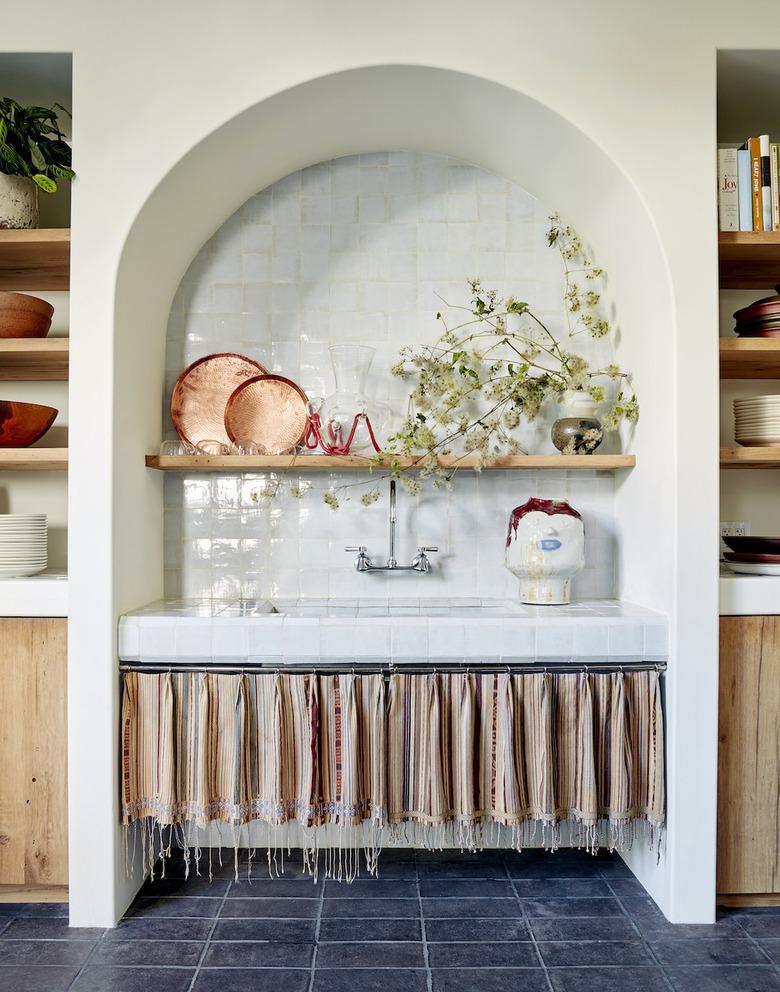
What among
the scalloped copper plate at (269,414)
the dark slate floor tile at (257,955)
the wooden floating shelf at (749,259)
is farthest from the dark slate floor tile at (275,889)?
the wooden floating shelf at (749,259)

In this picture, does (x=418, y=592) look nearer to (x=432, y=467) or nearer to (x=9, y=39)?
(x=432, y=467)

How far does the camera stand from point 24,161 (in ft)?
7.78

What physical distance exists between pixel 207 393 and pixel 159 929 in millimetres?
1697

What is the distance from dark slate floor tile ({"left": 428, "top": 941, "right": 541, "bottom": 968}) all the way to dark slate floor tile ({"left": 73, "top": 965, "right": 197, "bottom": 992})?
65 cm

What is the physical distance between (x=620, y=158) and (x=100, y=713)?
2201mm

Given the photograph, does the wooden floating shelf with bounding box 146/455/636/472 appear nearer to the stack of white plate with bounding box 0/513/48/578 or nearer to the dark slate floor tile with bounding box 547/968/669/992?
the stack of white plate with bounding box 0/513/48/578

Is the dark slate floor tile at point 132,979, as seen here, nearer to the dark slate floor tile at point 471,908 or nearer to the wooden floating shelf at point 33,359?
the dark slate floor tile at point 471,908

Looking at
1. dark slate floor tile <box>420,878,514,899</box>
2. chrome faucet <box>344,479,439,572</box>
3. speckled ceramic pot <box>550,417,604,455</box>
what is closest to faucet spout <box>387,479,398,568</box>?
chrome faucet <box>344,479,439,572</box>

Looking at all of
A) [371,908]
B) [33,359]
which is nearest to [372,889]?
[371,908]

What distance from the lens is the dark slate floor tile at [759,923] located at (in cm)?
223

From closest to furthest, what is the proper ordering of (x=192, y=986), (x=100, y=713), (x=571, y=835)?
(x=192, y=986) < (x=100, y=713) < (x=571, y=835)

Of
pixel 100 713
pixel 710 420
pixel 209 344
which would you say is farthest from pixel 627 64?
pixel 100 713

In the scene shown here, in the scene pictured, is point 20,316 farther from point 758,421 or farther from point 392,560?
point 758,421

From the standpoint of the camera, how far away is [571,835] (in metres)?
2.75
